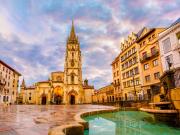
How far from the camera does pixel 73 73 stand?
61.9 metres

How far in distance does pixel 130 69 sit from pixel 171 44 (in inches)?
705

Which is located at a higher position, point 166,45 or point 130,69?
point 166,45

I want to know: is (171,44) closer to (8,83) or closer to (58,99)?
(58,99)

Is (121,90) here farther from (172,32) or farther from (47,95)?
(47,95)

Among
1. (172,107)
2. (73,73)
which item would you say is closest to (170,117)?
(172,107)

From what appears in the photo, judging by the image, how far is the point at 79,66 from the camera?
6450 centimetres

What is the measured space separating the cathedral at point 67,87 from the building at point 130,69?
65.6ft

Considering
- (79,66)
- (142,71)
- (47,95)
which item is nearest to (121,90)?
(142,71)

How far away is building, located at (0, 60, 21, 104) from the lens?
4909 cm

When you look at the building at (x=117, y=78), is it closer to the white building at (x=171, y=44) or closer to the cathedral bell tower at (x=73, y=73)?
the cathedral bell tower at (x=73, y=73)

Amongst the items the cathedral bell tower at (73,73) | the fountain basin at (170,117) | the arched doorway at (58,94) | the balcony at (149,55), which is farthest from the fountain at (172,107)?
the arched doorway at (58,94)

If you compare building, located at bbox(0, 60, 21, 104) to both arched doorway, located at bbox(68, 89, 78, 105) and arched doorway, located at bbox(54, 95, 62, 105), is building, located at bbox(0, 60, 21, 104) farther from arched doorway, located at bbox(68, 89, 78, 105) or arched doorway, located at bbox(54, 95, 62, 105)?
arched doorway, located at bbox(68, 89, 78, 105)

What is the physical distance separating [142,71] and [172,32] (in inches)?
558

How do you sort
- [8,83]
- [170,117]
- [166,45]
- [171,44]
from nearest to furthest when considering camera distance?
[170,117] < [171,44] < [166,45] < [8,83]
